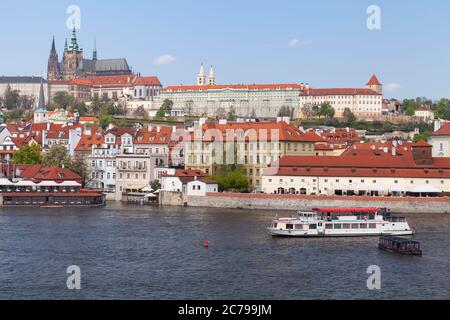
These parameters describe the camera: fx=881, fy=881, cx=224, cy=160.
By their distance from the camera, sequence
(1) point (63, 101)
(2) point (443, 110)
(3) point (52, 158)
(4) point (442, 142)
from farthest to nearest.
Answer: (1) point (63, 101) → (2) point (443, 110) → (3) point (52, 158) → (4) point (442, 142)

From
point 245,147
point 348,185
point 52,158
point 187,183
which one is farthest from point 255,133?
point 52,158

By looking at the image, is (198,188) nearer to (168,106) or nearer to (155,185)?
(155,185)

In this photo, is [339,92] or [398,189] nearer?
[398,189]

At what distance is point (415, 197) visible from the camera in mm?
57031

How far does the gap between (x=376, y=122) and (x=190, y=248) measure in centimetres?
12154

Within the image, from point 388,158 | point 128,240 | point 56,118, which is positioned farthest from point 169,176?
point 56,118

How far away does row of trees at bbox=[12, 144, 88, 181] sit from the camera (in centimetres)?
7056

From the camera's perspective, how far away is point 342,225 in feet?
146

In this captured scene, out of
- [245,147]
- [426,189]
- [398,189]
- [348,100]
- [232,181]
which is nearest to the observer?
[426,189]

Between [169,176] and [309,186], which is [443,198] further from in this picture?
[169,176]

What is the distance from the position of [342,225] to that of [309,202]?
13266 millimetres

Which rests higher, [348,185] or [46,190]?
[348,185]

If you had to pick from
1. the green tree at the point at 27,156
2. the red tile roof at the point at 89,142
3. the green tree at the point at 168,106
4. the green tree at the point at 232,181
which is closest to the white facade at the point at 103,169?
the red tile roof at the point at 89,142

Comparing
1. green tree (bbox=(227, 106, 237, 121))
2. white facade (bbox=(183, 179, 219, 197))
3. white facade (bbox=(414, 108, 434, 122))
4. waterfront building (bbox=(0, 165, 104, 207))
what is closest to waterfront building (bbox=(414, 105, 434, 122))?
A: white facade (bbox=(414, 108, 434, 122))
